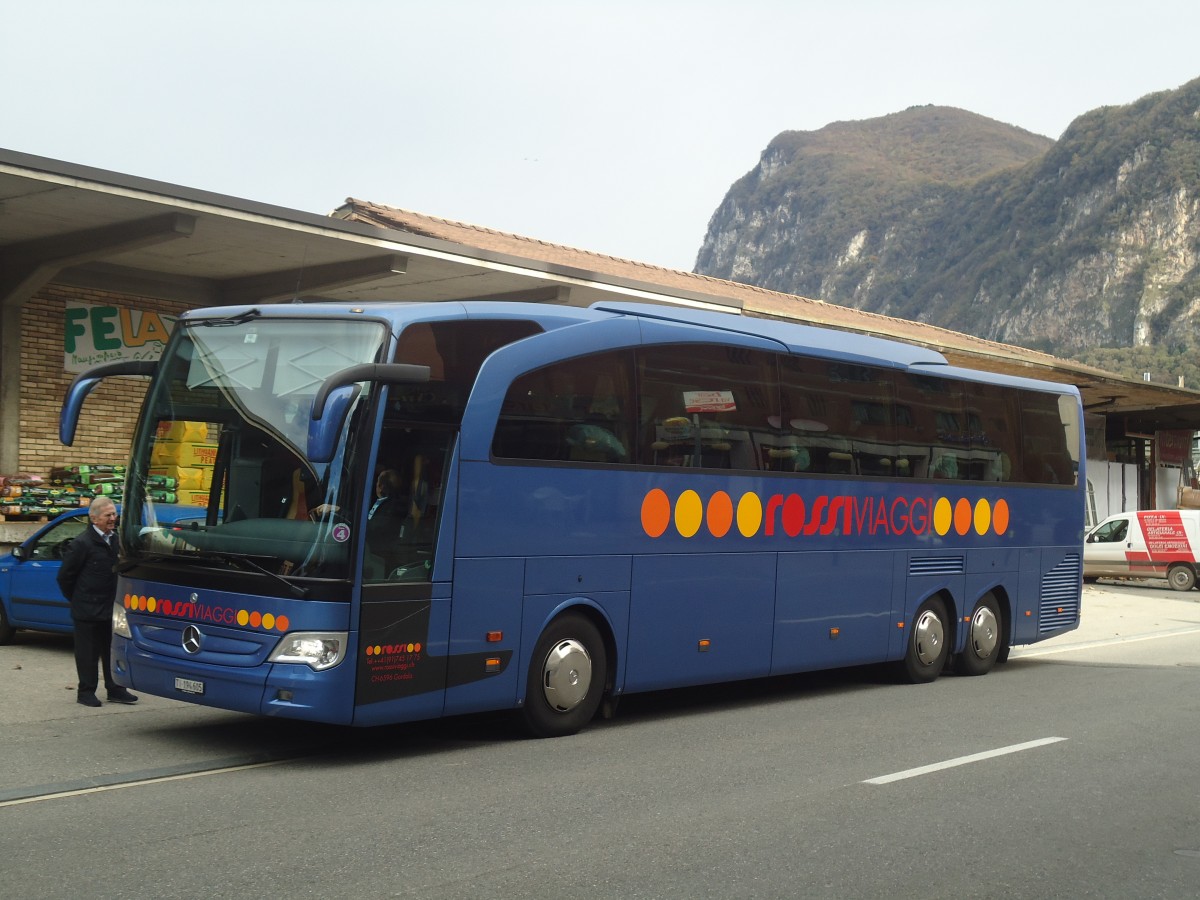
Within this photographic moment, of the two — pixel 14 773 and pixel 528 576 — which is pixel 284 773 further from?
pixel 528 576

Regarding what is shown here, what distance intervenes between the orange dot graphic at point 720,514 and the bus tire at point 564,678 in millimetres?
1528

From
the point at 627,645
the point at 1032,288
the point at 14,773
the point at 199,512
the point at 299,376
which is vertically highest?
the point at 1032,288

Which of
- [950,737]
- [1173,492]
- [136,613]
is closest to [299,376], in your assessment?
[136,613]

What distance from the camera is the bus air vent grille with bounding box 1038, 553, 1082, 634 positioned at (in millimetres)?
15508

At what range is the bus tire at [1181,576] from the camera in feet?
105

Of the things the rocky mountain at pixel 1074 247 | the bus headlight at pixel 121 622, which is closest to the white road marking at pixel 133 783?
the bus headlight at pixel 121 622

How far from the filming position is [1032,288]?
124 m

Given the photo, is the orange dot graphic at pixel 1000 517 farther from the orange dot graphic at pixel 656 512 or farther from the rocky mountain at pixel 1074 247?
the rocky mountain at pixel 1074 247

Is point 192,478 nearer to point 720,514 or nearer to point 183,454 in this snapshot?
point 183,454

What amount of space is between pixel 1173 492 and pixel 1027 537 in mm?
32690

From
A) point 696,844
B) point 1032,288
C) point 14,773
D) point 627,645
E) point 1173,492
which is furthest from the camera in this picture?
point 1032,288

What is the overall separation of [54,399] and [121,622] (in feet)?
34.7

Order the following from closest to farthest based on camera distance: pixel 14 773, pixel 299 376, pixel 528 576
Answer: pixel 14 773, pixel 299 376, pixel 528 576

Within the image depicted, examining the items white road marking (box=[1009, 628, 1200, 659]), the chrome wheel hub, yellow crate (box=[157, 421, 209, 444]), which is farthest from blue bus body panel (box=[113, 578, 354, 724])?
white road marking (box=[1009, 628, 1200, 659])
